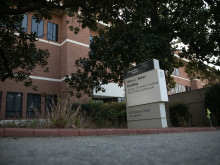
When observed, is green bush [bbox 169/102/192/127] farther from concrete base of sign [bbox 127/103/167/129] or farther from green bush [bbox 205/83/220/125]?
concrete base of sign [bbox 127/103/167/129]

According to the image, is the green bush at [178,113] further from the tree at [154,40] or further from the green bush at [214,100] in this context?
the tree at [154,40]

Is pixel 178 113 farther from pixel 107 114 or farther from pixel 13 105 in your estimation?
pixel 13 105

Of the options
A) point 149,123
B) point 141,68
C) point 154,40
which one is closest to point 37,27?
point 154,40

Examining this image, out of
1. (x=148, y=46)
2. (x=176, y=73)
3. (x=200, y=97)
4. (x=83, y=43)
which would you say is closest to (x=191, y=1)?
(x=148, y=46)

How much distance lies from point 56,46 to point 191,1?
551 inches

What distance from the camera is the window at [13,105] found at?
14641 millimetres

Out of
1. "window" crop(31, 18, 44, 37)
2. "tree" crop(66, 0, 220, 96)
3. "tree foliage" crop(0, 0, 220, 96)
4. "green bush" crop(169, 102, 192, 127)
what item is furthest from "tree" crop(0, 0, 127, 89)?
"window" crop(31, 18, 44, 37)

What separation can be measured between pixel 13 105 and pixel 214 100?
16.0 metres

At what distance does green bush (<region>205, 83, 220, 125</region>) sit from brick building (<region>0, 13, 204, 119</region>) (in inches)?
384

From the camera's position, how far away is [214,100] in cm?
1208

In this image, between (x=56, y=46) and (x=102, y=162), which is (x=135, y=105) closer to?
(x=102, y=162)

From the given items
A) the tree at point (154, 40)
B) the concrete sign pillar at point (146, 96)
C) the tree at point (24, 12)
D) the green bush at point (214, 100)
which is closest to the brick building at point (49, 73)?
the tree at point (154, 40)

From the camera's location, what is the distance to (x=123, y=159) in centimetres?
164

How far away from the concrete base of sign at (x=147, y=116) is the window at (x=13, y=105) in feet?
37.7
